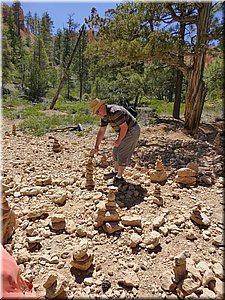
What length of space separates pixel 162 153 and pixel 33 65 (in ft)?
90.4

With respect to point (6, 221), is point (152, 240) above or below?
below

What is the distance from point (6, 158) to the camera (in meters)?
5.21

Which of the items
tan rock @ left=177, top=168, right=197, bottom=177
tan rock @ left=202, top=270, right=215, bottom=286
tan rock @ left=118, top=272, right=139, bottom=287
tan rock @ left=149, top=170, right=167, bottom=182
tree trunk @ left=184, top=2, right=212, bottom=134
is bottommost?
tan rock @ left=118, top=272, right=139, bottom=287

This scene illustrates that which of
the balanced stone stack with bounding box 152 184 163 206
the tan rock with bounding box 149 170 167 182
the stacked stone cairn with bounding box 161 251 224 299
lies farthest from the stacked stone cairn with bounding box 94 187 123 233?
the tan rock with bounding box 149 170 167 182

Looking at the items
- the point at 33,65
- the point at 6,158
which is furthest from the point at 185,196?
the point at 33,65

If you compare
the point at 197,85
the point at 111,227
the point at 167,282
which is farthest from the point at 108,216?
the point at 197,85

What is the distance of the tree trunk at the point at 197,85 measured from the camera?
20.2ft

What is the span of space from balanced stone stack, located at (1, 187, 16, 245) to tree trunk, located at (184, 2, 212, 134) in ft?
20.1

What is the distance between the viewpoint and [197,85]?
22.8ft

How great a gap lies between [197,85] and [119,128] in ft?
14.4

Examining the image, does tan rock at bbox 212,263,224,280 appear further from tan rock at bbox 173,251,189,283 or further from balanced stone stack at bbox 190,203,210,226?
balanced stone stack at bbox 190,203,210,226

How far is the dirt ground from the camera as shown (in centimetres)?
196

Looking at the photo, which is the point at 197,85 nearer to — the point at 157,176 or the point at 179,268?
the point at 157,176

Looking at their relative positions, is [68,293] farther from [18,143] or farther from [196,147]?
[18,143]
